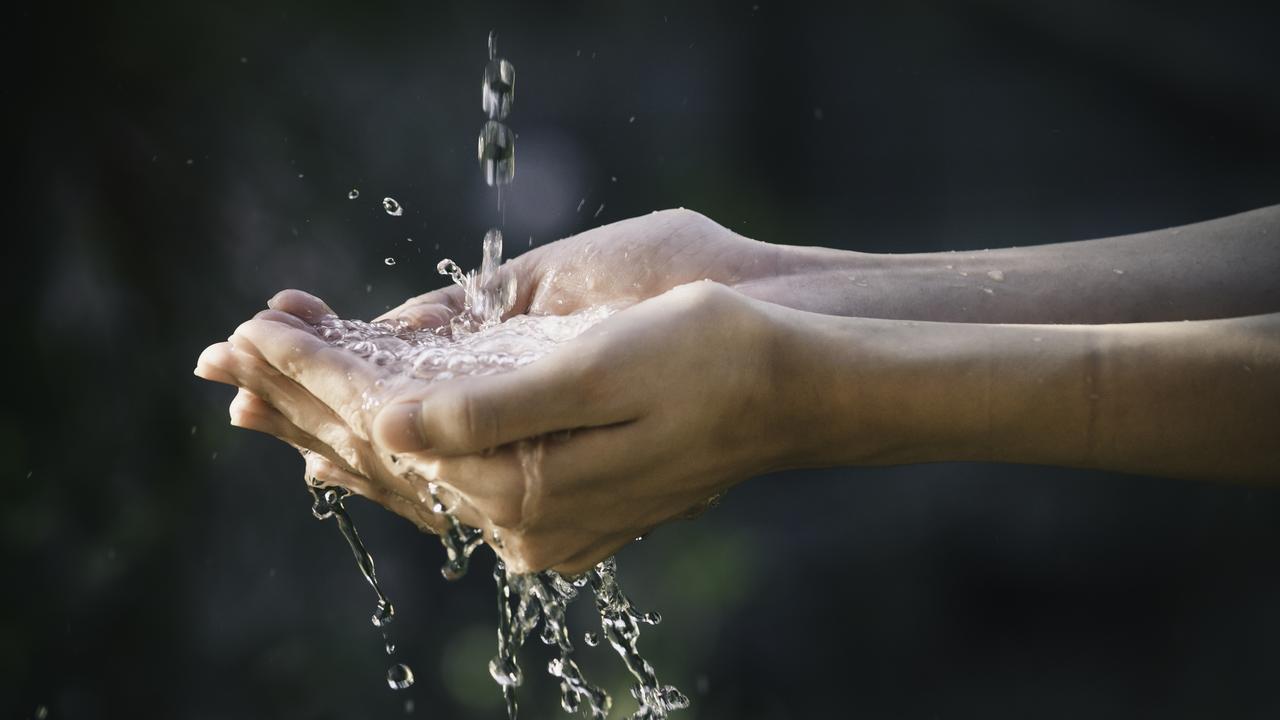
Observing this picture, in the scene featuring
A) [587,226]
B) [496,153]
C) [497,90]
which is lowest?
[587,226]

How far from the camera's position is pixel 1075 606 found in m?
1.72

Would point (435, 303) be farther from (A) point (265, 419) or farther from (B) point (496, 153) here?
→ (B) point (496, 153)

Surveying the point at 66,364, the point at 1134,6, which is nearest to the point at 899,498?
the point at 1134,6

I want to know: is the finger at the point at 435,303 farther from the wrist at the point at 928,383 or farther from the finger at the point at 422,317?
the wrist at the point at 928,383

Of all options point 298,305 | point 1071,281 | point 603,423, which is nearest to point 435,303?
point 298,305

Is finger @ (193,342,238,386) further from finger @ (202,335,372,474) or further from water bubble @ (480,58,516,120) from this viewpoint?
water bubble @ (480,58,516,120)

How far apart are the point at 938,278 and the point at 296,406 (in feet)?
2.43

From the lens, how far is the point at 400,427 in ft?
2.30

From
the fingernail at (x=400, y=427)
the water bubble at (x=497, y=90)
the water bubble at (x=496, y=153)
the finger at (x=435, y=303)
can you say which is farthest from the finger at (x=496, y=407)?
the water bubble at (x=497, y=90)

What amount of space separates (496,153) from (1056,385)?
1140mm

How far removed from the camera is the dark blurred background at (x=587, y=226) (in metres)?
1.67

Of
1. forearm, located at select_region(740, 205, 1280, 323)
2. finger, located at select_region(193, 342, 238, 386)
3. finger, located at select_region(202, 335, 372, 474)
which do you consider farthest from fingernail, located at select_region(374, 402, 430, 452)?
forearm, located at select_region(740, 205, 1280, 323)

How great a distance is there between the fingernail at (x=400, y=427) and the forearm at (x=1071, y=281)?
21.9 inches

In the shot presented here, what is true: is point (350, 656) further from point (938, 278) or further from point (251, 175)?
point (938, 278)
